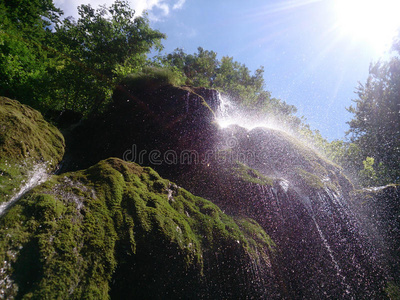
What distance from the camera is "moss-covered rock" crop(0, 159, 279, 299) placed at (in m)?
2.55

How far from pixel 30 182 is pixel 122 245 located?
2163 mm

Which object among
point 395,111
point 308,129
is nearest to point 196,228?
point 395,111

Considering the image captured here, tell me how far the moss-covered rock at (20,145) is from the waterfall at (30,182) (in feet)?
0.24

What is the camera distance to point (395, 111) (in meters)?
21.5

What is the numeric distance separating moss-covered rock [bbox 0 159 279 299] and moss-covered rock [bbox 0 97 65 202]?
63 cm

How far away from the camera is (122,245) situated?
343cm

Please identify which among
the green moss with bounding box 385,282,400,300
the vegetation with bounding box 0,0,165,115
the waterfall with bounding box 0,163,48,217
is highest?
the vegetation with bounding box 0,0,165,115

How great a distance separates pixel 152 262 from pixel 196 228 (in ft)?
4.75

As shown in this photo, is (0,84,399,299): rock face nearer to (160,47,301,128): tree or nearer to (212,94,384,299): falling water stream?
(212,94,384,299): falling water stream

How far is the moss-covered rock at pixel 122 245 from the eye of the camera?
100 inches

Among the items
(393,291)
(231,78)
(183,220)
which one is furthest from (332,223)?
(231,78)

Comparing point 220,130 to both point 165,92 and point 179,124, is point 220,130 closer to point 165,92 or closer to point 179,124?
point 179,124

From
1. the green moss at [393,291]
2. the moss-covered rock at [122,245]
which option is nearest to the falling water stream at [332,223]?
the green moss at [393,291]

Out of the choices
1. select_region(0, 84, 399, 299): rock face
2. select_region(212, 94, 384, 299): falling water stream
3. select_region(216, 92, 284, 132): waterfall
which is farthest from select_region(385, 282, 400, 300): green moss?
select_region(216, 92, 284, 132): waterfall
